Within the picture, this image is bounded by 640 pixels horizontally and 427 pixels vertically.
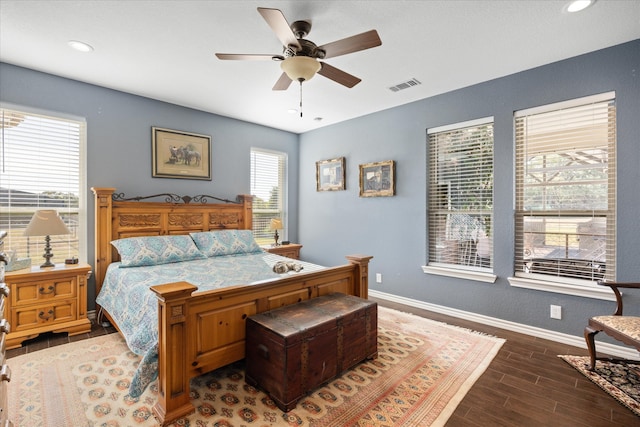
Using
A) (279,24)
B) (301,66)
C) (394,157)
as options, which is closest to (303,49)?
(301,66)

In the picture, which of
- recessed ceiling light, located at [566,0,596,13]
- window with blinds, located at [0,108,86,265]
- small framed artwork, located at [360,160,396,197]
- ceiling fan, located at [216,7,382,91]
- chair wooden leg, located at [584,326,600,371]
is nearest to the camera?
ceiling fan, located at [216,7,382,91]

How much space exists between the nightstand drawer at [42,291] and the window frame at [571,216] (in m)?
4.60

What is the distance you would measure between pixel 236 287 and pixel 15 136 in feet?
10.1

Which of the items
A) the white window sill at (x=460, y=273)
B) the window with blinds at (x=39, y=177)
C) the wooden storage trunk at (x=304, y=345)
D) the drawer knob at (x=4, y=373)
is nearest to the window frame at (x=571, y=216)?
the white window sill at (x=460, y=273)

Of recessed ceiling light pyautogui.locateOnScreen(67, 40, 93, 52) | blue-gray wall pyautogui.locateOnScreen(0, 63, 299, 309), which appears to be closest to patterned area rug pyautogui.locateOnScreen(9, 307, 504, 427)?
blue-gray wall pyautogui.locateOnScreen(0, 63, 299, 309)

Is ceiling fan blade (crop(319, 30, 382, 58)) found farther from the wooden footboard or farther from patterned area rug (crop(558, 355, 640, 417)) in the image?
patterned area rug (crop(558, 355, 640, 417))

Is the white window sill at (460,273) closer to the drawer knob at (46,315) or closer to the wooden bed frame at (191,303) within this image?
the wooden bed frame at (191,303)

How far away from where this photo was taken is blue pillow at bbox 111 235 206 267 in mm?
3234

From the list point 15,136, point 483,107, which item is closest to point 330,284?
point 483,107

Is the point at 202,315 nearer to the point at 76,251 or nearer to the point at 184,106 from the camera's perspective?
the point at 76,251

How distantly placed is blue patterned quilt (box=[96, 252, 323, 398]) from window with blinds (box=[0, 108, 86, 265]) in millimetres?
743

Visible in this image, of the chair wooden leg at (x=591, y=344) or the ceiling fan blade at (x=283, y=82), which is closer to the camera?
the chair wooden leg at (x=591, y=344)

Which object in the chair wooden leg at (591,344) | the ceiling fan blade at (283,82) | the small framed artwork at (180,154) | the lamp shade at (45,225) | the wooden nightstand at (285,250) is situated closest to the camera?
the chair wooden leg at (591,344)

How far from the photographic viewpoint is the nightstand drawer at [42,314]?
281cm
